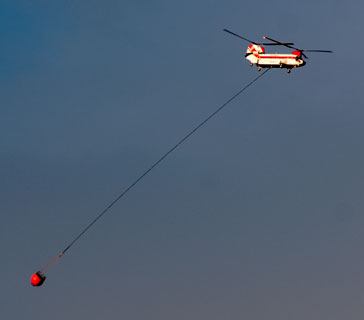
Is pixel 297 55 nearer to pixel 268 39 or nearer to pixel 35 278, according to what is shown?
A: pixel 268 39

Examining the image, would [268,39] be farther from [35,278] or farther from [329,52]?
[35,278]

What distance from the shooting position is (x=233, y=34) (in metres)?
115

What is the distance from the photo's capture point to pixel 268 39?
404 ft

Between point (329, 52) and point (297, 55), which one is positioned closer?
point (329, 52)

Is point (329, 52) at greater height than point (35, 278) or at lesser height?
greater

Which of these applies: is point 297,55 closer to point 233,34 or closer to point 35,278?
point 233,34

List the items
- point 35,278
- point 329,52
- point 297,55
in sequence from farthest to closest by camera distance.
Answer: point 297,55 < point 329,52 < point 35,278

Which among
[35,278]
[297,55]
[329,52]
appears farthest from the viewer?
[297,55]

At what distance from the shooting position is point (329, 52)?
11962 cm

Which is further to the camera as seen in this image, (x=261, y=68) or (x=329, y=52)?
(x=261, y=68)

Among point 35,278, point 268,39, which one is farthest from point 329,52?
point 35,278

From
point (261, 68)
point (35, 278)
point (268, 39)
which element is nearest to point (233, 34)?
point (268, 39)

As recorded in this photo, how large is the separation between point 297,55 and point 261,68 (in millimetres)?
5787

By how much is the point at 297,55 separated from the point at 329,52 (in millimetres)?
9733
